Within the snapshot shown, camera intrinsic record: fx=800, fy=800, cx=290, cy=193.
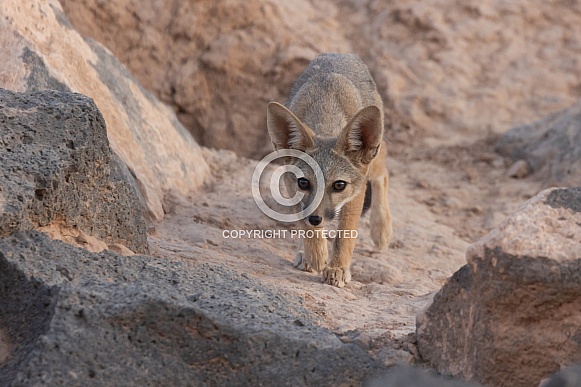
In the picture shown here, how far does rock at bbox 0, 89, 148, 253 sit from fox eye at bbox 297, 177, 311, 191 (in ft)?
4.32

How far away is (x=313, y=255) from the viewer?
5727 millimetres

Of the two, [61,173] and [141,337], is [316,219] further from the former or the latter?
[141,337]

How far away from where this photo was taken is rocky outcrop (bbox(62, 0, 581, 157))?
10.1 metres

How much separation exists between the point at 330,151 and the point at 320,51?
16.5 ft

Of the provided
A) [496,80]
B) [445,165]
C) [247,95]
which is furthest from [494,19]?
[247,95]

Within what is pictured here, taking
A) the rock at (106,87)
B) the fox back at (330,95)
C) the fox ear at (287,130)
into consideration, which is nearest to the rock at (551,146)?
the fox back at (330,95)

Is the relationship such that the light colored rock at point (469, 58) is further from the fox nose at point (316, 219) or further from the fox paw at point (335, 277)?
the fox nose at point (316, 219)

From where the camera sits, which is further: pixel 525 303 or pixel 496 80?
pixel 496 80

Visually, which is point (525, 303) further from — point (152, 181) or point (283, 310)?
point (152, 181)

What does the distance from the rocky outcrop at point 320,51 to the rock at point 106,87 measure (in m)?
2.64

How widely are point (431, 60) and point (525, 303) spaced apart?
26.4 feet

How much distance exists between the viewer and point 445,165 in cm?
957

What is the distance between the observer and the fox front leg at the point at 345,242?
5.46 metres

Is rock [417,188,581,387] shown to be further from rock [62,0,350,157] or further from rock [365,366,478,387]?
rock [62,0,350,157]
